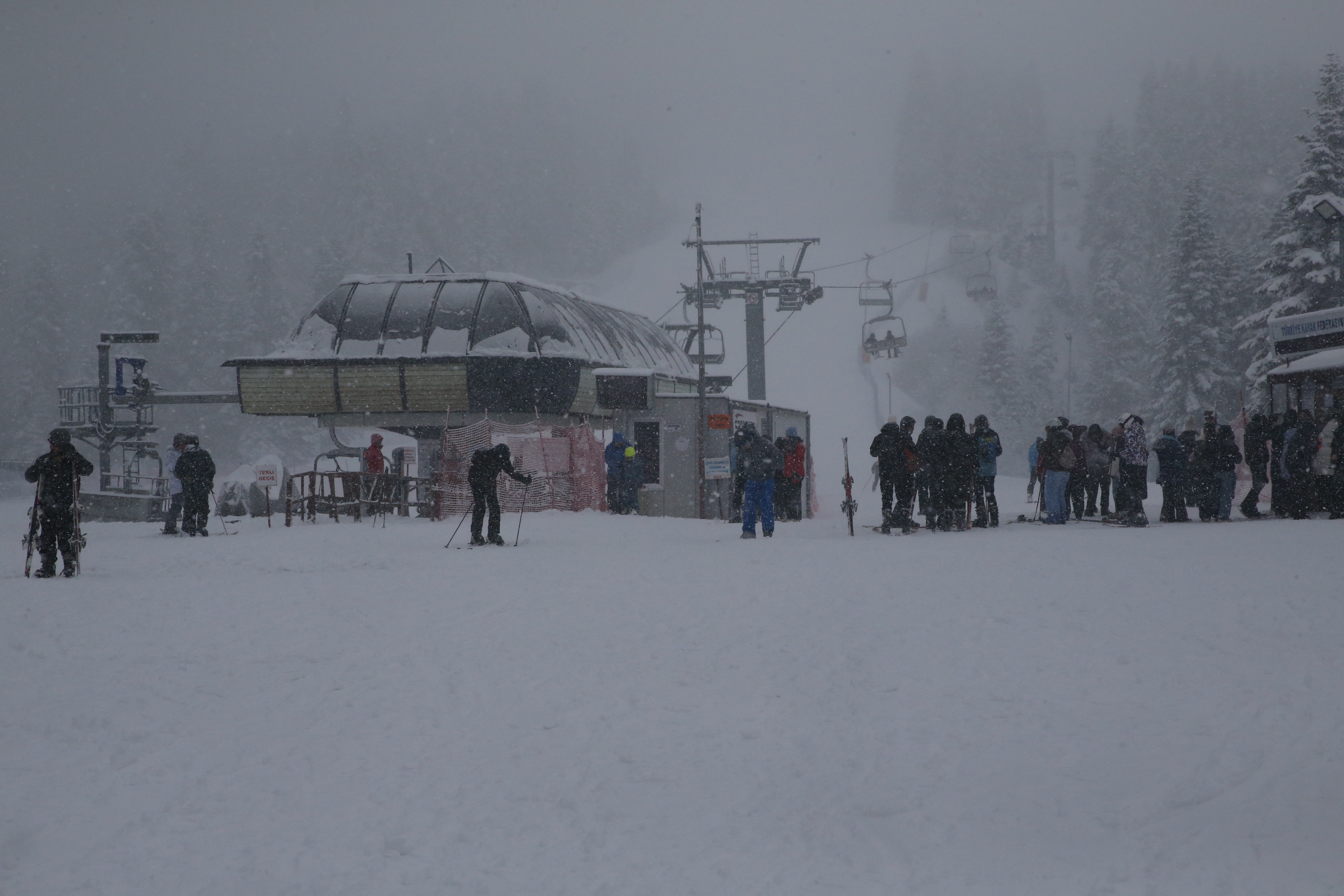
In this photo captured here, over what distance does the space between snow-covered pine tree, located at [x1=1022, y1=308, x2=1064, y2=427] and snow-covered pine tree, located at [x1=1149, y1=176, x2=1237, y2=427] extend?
19.7 m

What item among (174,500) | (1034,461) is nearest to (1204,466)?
(1034,461)

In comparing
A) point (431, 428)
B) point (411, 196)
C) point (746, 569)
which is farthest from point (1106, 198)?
point (746, 569)

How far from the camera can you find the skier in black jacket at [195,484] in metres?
16.9

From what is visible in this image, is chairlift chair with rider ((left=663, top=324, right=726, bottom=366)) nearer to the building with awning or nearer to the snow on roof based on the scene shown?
the building with awning

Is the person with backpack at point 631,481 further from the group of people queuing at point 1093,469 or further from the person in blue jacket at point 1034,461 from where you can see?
the group of people queuing at point 1093,469

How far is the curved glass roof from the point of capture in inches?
1154

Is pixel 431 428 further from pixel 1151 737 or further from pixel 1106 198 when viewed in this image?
pixel 1106 198

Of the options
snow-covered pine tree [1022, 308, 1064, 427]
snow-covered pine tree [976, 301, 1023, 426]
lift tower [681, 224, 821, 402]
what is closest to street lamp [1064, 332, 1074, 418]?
snow-covered pine tree [1022, 308, 1064, 427]

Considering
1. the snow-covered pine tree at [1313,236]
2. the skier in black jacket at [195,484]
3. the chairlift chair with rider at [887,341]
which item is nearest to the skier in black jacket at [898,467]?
the skier in black jacket at [195,484]

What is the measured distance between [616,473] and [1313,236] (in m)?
22.9

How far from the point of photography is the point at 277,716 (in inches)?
235

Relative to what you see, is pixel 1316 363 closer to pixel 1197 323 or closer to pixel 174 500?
pixel 174 500

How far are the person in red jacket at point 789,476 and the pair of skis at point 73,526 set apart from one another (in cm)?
1011

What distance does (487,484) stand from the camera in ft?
47.3
